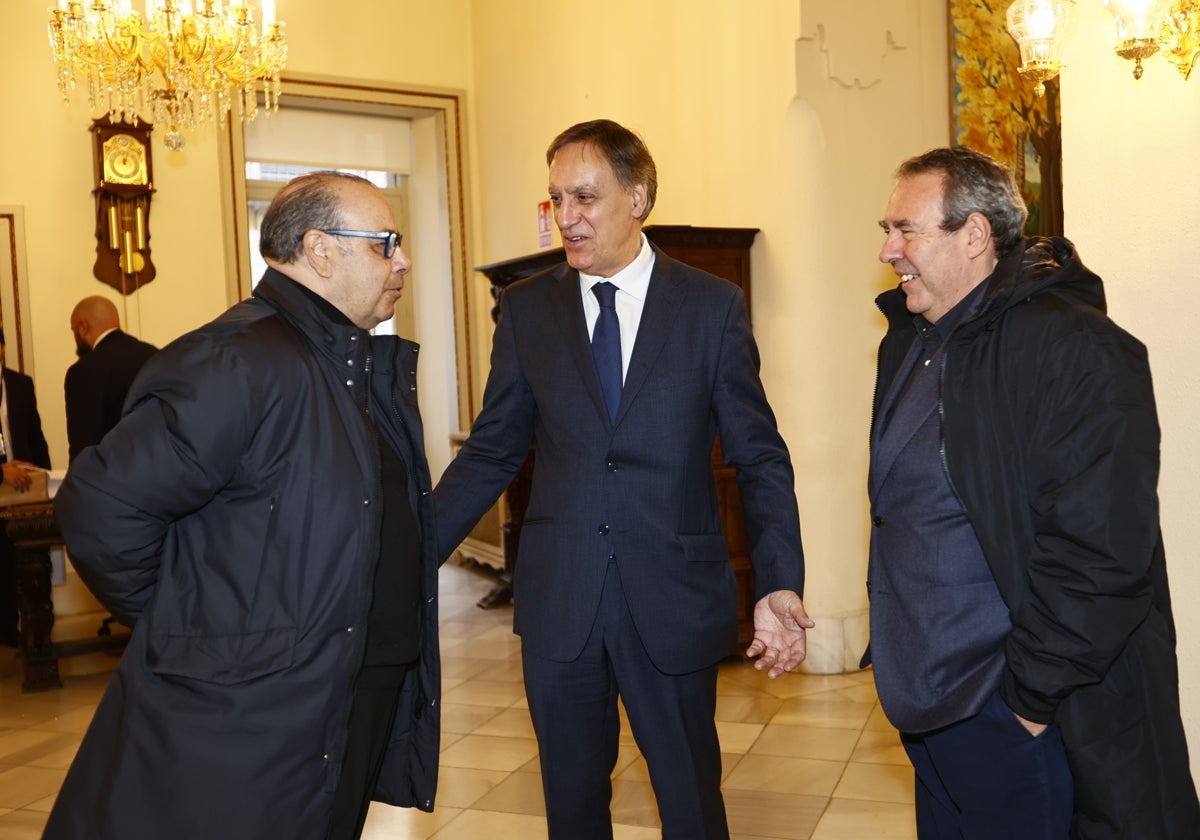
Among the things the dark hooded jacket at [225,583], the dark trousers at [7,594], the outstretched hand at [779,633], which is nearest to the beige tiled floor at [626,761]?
the dark trousers at [7,594]

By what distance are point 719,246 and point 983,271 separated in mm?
3589

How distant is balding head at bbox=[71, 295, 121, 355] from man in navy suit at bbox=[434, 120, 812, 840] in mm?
4818

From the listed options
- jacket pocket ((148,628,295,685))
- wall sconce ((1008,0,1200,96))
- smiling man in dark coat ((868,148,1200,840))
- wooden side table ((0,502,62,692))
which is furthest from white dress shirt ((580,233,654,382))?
wooden side table ((0,502,62,692))

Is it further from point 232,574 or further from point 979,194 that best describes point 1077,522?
point 232,574

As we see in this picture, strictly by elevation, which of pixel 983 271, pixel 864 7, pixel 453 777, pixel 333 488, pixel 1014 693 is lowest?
pixel 453 777

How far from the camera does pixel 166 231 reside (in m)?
8.21

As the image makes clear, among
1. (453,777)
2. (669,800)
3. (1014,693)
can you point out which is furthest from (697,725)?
(453,777)

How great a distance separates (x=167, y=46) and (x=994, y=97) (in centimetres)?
436

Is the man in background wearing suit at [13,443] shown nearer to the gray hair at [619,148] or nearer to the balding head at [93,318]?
the balding head at [93,318]

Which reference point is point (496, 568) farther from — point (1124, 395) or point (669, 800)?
point (1124, 395)

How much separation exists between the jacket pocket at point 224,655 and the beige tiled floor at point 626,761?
2097 millimetres

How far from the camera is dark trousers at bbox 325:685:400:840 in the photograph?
7.31ft

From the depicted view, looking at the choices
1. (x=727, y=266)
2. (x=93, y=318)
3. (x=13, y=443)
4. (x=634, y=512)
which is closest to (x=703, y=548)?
(x=634, y=512)

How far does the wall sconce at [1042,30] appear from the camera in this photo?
337cm
